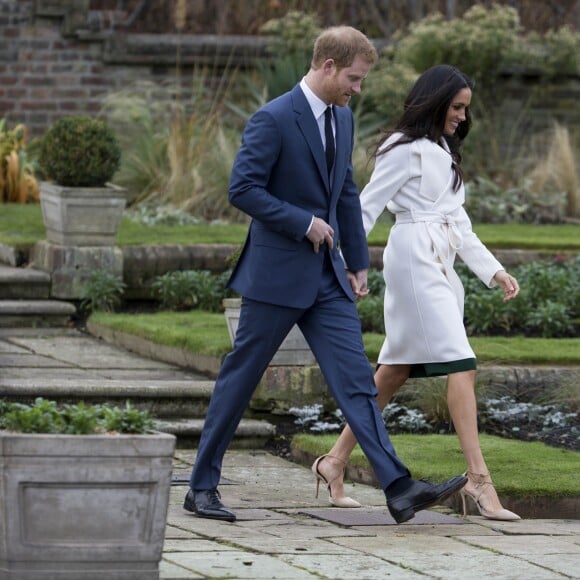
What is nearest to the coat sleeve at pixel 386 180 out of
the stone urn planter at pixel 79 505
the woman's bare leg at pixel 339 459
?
the woman's bare leg at pixel 339 459

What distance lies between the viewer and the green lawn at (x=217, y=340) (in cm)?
906

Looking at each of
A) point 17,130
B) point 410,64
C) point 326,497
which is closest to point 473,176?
point 410,64

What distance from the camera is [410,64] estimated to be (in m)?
17.2

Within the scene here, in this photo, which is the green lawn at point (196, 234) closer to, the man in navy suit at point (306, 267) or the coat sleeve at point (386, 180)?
the coat sleeve at point (386, 180)

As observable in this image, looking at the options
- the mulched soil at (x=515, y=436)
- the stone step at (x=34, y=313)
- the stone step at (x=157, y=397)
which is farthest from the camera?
the stone step at (x=34, y=313)

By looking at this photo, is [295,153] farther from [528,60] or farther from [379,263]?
[528,60]

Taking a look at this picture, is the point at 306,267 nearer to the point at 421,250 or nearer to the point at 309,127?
the point at 309,127

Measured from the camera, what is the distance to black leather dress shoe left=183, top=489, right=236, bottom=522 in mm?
6070

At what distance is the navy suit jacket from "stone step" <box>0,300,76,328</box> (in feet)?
15.4

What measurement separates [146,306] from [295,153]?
214 inches

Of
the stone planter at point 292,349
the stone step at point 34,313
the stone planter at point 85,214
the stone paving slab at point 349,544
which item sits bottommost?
the stone paving slab at point 349,544

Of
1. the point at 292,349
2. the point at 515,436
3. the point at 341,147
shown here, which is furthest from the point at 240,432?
the point at 341,147

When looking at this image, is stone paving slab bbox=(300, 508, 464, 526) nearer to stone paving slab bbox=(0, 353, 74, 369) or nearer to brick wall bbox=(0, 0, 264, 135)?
stone paving slab bbox=(0, 353, 74, 369)

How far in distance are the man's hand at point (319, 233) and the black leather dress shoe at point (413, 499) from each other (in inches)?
36.9
